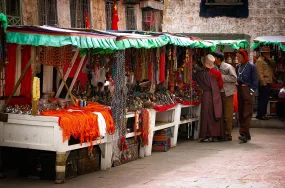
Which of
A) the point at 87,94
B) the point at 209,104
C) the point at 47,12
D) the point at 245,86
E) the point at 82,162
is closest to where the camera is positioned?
the point at 82,162

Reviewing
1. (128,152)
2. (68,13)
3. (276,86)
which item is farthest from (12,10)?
(276,86)

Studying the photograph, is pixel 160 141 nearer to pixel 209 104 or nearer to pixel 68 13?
pixel 209 104

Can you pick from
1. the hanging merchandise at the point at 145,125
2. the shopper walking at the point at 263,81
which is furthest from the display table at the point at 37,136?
the shopper walking at the point at 263,81

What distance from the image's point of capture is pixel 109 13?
1978 cm

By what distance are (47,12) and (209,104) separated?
4.87 meters

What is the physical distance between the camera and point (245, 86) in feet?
47.1

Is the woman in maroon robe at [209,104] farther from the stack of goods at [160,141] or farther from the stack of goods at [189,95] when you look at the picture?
the stack of goods at [160,141]

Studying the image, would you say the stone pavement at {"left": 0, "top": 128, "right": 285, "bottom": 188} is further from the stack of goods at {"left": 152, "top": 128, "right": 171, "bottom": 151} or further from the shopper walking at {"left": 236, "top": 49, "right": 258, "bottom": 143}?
the shopper walking at {"left": 236, "top": 49, "right": 258, "bottom": 143}

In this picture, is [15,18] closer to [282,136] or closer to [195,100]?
[195,100]

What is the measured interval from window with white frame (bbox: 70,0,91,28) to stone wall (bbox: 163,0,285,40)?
7206mm

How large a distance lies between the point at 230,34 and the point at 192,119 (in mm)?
9387

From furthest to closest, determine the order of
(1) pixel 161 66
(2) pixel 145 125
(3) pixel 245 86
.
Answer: (3) pixel 245 86 → (1) pixel 161 66 → (2) pixel 145 125

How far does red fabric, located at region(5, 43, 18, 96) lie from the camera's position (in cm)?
1058

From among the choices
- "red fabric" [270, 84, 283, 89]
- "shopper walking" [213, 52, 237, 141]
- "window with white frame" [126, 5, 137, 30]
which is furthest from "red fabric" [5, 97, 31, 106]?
"window with white frame" [126, 5, 137, 30]
